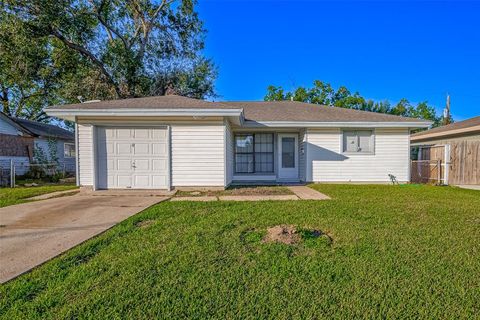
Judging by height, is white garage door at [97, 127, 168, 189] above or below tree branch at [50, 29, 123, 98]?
below

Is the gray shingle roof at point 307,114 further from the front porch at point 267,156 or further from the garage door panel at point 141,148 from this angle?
the garage door panel at point 141,148

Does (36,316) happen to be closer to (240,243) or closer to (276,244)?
(240,243)

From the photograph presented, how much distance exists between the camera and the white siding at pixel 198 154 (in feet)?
27.5

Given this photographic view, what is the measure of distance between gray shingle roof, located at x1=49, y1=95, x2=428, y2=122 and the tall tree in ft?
29.6

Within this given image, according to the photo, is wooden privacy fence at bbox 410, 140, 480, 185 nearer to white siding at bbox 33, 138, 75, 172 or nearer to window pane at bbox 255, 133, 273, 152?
window pane at bbox 255, 133, 273, 152

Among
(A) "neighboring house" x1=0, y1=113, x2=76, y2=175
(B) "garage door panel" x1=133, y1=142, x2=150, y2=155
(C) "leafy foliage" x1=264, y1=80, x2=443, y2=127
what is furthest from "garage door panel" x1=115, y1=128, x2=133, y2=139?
(C) "leafy foliage" x1=264, y1=80, x2=443, y2=127

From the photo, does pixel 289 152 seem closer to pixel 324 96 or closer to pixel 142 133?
pixel 142 133

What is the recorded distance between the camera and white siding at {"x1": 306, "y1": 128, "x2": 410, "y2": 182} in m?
10.5

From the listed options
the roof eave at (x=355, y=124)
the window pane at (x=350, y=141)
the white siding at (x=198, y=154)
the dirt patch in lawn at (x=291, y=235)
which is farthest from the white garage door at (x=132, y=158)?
the window pane at (x=350, y=141)

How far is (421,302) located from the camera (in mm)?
2375

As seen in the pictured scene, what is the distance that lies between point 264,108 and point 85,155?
8.13 metres

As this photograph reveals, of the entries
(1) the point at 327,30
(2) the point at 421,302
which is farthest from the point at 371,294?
(1) the point at 327,30

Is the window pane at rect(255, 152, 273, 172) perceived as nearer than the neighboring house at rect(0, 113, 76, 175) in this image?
Yes

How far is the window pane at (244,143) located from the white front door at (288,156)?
1.30 meters
